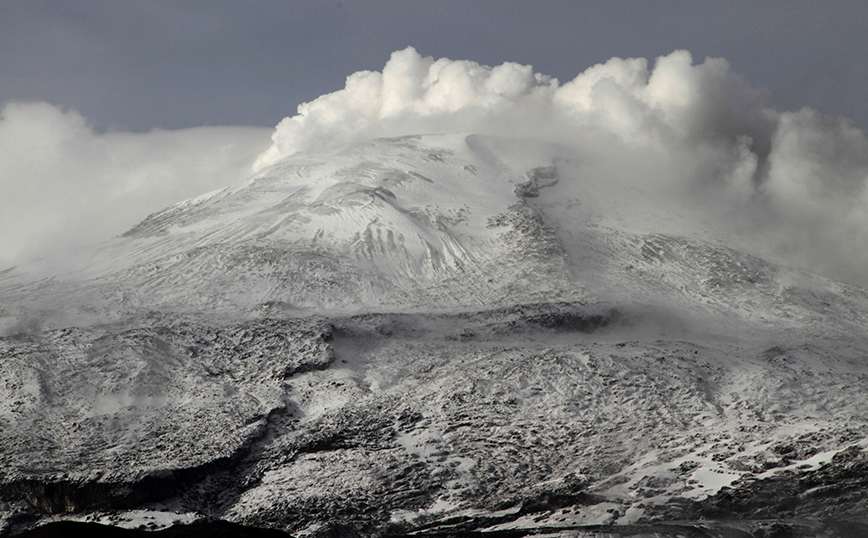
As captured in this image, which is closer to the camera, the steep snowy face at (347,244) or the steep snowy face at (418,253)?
the steep snowy face at (418,253)

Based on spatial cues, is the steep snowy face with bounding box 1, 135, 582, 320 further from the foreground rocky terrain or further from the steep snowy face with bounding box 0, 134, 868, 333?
the foreground rocky terrain

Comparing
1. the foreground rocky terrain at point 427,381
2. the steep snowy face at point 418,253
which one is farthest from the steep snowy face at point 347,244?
the foreground rocky terrain at point 427,381

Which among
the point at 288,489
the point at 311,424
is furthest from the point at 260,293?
the point at 288,489

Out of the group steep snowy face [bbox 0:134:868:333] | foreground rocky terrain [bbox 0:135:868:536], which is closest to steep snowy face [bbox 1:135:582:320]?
steep snowy face [bbox 0:134:868:333]

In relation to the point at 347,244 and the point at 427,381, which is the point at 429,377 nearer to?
the point at 427,381

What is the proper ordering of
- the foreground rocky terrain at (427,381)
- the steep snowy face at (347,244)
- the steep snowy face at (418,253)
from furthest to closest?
the steep snowy face at (347,244) → the steep snowy face at (418,253) → the foreground rocky terrain at (427,381)

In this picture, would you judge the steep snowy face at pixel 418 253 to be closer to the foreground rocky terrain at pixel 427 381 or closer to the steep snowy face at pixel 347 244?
the steep snowy face at pixel 347 244

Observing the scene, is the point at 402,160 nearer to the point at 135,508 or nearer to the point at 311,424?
the point at 311,424

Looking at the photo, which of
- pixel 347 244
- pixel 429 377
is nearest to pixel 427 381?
pixel 429 377

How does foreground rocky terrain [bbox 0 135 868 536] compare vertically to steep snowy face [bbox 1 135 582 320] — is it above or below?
below
